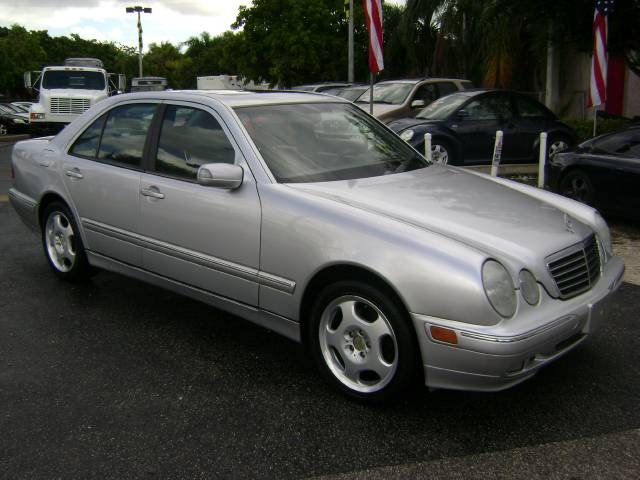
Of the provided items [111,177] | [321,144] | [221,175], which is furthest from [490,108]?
[221,175]

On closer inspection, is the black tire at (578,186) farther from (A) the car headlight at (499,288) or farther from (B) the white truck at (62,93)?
(B) the white truck at (62,93)

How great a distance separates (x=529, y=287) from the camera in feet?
10.7

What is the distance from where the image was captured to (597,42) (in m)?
10.8

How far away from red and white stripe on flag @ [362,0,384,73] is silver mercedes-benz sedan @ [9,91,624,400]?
5.09 meters

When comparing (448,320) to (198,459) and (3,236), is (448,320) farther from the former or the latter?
(3,236)

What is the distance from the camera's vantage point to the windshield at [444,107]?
11.9 m

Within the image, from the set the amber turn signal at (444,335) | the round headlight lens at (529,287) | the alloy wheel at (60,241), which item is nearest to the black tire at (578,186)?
the round headlight lens at (529,287)

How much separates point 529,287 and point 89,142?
11.6ft

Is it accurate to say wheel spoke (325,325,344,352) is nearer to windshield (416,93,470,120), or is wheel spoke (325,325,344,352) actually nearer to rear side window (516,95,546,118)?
windshield (416,93,470,120)

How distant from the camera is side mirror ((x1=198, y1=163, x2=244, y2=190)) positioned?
391cm

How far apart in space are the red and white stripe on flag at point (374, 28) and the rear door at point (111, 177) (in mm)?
5477

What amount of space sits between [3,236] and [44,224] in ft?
7.37

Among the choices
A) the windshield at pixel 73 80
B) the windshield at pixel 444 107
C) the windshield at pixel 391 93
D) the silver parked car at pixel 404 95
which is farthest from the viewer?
the windshield at pixel 73 80

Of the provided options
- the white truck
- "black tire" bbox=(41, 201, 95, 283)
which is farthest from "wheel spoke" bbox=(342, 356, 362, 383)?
the white truck
